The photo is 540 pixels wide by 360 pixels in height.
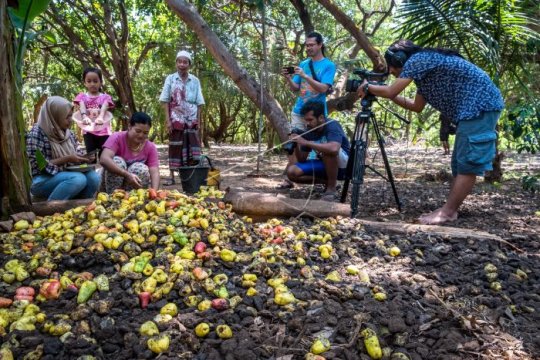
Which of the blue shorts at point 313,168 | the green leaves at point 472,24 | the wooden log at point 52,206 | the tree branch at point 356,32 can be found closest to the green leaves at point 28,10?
the wooden log at point 52,206

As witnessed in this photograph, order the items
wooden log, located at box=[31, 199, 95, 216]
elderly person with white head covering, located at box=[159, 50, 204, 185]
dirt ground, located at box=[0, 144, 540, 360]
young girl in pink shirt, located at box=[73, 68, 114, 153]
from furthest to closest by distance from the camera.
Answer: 1. elderly person with white head covering, located at box=[159, 50, 204, 185]
2. young girl in pink shirt, located at box=[73, 68, 114, 153]
3. wooden log, located at box=[31, 199, 95, 216]
4. dirt ground, located at box=[0, 144, 540, 360]

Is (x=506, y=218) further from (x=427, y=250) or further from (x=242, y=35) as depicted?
(x=242, y=35)

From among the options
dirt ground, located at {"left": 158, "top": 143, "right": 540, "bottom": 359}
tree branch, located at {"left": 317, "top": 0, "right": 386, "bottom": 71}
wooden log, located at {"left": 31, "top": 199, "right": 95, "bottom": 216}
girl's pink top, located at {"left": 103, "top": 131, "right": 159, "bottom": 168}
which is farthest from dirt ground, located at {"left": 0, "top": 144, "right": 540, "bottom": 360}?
tree branch, located at {"left": 317, "top": 0, "right": 386, "bottom": 71}

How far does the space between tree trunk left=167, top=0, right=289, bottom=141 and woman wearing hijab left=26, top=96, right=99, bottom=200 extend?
7.46 ft

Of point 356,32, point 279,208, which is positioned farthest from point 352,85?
point 356,32

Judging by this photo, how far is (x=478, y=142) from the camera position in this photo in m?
3.17

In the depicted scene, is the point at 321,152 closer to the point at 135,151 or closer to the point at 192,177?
the point at 192,177

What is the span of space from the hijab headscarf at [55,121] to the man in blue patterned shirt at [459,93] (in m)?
2.20

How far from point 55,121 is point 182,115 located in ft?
6.56

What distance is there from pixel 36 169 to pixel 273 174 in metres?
3.92

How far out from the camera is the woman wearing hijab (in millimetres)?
3275

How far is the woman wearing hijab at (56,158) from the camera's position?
10.7 feet

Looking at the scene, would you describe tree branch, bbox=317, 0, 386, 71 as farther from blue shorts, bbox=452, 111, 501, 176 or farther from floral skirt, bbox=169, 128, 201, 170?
blue shorts, bbox=452, 111, 501, 176

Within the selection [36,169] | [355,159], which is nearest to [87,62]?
[36,169]
